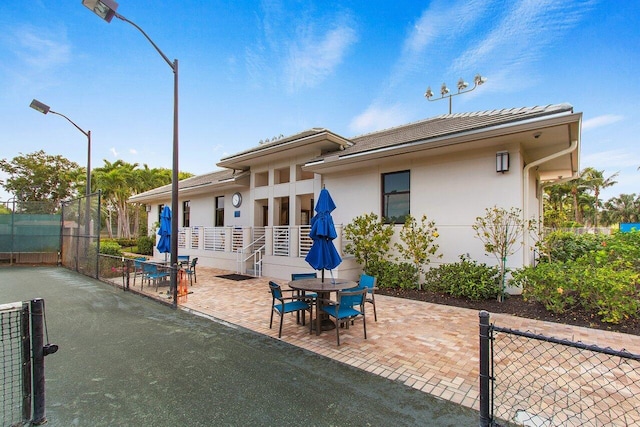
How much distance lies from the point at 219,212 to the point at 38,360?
1425 centimetres

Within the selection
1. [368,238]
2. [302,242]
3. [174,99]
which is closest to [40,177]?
[174,99]

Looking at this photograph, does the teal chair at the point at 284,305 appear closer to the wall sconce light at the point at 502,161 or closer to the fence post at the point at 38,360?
the fence post at the point at 38,360

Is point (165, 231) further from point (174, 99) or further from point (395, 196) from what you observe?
point (395, 196)

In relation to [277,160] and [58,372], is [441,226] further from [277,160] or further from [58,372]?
[58,372]

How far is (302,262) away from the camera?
10.1m

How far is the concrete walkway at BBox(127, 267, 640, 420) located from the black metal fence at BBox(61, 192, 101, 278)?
573 centimetres

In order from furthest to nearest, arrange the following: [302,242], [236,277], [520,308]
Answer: [236,277]
[302,242]
[520,308]

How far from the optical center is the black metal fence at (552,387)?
2.37 m

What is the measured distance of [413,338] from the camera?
476cm

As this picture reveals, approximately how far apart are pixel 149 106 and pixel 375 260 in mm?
11444

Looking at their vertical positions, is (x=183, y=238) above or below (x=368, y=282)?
above

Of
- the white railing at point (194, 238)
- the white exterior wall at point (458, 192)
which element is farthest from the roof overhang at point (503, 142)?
the white railing at point (194, 238)

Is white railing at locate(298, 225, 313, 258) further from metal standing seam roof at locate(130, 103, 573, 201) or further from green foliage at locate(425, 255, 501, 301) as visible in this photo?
green foliage at locate(425, 255, 501, 301)

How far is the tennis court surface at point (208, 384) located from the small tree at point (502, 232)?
17.4 ft
